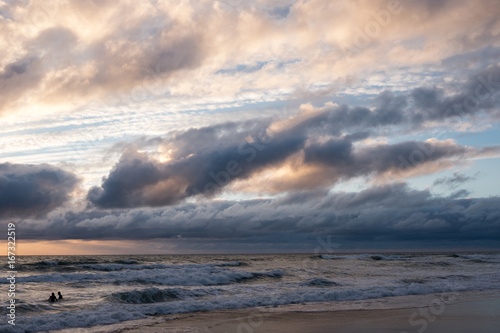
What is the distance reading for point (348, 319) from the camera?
19.2m

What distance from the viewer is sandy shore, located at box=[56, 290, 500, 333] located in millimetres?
17047

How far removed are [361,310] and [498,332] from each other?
7.27m

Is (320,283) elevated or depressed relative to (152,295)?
depressed

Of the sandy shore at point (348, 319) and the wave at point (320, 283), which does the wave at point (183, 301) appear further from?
the wave at point (320, 283)

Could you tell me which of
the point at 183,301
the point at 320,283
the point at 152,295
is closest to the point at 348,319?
the point at 183,301

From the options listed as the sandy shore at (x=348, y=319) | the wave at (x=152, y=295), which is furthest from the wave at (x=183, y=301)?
the sandy shore at (x=348, y=319)

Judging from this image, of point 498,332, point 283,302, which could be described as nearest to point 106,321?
point 283,302

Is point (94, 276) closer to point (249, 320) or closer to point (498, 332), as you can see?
point (249, 320)

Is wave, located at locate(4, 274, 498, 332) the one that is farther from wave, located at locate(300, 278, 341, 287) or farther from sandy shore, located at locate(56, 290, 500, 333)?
wave, located at locate(300, 278, 341, 287)

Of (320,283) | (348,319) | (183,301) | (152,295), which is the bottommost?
(320,283)

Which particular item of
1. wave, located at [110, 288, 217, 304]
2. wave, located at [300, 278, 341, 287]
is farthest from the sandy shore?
wave, located at [300, 278, 341, 287]

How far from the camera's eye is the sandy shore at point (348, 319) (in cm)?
1705

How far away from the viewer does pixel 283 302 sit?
25672 mm

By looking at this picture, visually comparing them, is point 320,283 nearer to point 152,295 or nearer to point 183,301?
point 183,301
